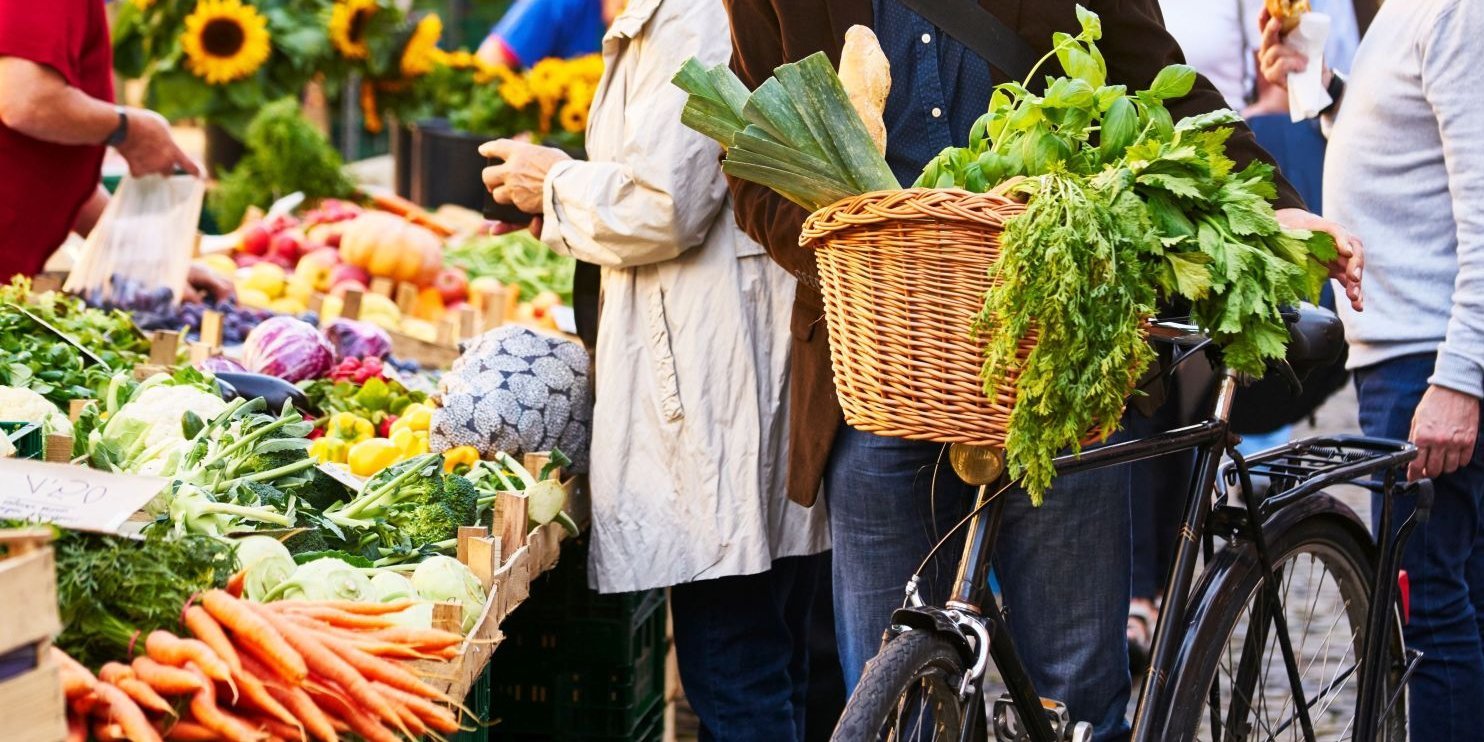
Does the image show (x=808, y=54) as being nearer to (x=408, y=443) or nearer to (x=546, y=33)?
(x=408, y=443)

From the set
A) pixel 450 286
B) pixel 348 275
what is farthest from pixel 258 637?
pixel 450 286

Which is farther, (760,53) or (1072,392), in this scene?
(760,53)

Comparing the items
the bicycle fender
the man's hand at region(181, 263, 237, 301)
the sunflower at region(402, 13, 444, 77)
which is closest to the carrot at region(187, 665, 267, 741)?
the bicycle fender

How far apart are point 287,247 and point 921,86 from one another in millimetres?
3741

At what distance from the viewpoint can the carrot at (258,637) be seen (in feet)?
6.77

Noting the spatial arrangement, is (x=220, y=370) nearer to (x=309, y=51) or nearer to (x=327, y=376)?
(x=327, y=376)

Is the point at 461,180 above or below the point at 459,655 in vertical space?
above

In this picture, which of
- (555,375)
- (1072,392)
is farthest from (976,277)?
(555,375)

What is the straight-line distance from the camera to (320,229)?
19.5 feet

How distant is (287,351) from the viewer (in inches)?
153

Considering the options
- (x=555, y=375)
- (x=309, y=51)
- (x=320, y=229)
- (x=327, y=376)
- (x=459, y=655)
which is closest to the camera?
(x=459, y=655)

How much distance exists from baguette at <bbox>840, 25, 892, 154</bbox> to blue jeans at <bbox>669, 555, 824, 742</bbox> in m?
1.30

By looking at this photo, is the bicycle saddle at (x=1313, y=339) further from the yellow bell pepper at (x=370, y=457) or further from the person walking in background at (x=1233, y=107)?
the person walking in background at (x=1233, y=107)

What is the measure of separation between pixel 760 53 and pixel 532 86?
4.27 m
